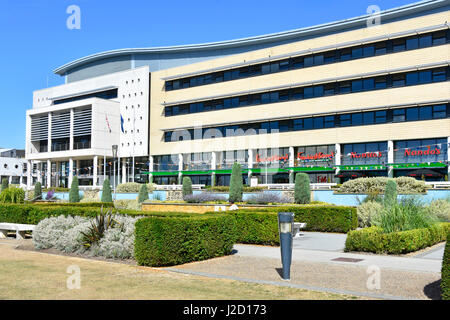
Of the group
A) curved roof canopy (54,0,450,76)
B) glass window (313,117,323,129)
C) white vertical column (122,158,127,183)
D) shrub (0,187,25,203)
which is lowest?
shrub (0,187,25,203)

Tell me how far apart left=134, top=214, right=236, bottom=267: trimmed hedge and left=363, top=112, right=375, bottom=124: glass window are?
119ft

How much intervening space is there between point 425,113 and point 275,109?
52.2ft

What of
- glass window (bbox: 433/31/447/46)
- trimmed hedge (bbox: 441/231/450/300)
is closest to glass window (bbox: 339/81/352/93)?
glass window (bbox: 433/31/447/46)

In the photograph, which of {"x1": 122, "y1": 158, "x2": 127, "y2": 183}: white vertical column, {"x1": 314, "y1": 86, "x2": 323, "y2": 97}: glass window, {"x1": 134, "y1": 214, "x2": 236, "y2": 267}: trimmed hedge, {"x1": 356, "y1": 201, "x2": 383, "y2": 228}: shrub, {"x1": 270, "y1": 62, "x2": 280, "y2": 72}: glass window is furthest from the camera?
{"x1": 122, "y1": 158, "x2": 127, "y2": 183}: white vertical column

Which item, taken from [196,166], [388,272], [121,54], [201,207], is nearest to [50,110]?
[121,54]

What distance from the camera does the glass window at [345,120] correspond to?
46156 millimetres

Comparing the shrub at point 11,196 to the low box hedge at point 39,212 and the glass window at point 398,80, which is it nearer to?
the low box hedge at point 39,212

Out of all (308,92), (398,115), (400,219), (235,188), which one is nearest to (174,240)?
(400,219)

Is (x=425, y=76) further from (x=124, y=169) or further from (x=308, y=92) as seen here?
(x=124, y=169)

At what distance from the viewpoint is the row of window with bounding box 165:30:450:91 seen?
4178cm

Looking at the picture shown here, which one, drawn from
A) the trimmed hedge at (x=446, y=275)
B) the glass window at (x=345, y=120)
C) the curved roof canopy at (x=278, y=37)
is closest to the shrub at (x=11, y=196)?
the trimmed hedge at (x=446, y=275)

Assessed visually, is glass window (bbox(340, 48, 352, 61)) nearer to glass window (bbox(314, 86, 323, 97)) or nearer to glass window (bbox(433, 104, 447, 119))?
glass window (bbox(314, 86, 323, 97))

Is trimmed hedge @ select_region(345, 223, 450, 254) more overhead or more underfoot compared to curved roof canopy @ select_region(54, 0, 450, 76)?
more underfoot

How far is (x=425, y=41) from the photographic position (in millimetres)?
41719
